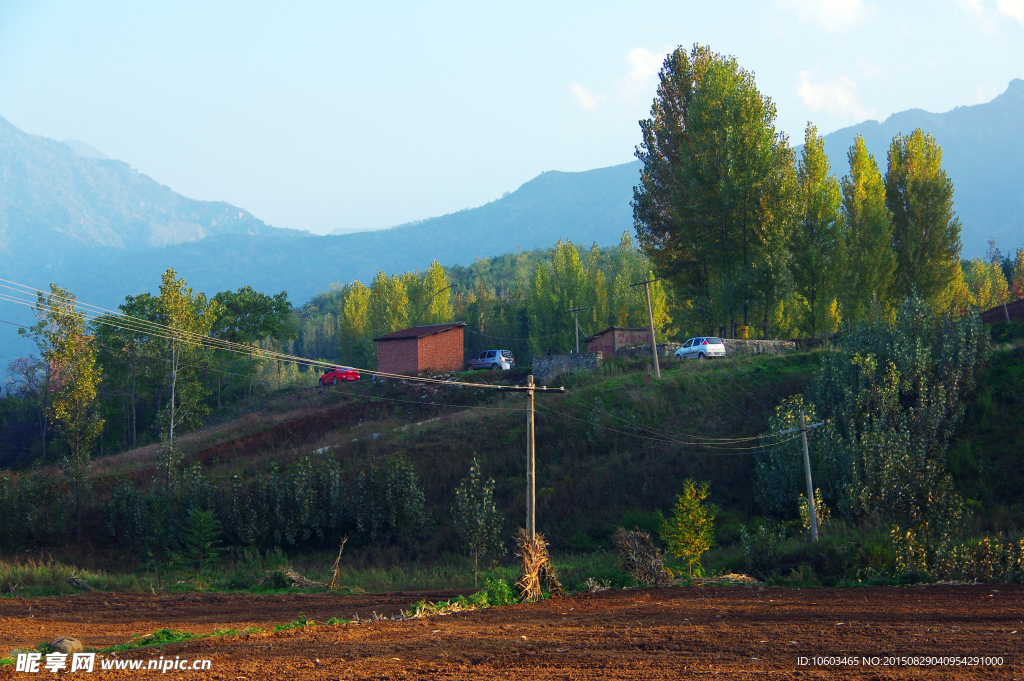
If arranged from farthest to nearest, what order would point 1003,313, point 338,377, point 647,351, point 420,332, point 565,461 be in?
point 338,377 → point 420,332 → point 647,351 → point 1003,313 → point 565,461

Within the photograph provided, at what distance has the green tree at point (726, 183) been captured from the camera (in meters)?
42.7

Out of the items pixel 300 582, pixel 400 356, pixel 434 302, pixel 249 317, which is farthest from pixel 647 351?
pixel 249 317

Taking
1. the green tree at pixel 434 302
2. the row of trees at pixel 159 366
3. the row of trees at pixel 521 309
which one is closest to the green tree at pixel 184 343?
the row of trees at pixel 159 366

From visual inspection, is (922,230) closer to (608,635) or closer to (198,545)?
(608,635)

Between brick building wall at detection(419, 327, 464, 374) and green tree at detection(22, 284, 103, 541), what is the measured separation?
875 inches

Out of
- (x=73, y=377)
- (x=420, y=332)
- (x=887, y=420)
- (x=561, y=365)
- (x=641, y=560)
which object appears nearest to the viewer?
(x=641, y=560)

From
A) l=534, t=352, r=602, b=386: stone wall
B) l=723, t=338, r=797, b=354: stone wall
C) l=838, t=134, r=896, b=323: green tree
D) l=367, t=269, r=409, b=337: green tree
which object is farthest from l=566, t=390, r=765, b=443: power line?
l=367, t=269, r=409, b=337: green tree

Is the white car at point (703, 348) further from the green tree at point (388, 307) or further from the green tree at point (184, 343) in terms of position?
the green tree at point (388, 307)

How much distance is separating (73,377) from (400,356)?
22891mm

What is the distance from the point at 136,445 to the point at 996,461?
59.2 meters

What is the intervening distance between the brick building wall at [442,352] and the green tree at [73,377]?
2222 centimetres

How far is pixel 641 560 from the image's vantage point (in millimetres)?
19953

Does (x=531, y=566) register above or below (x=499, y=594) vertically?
above

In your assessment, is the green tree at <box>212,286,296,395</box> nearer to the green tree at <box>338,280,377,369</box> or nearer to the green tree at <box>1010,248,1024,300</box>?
the green tree at <box>338,280,377,369</box>
